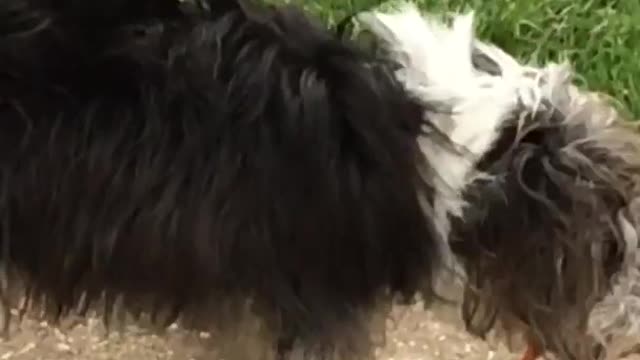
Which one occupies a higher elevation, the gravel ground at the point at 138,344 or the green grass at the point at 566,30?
the green grass at the point at 566,30

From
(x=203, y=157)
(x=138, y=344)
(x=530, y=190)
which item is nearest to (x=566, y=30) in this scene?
(x=138, y=344)

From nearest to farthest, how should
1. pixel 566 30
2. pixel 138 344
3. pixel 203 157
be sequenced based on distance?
pixel 203 157 < pixel 138 344 < pixel 566 30

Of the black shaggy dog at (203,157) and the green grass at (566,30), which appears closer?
the black shaggy dog at (203,157)

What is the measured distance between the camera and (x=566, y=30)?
4215 millimetres

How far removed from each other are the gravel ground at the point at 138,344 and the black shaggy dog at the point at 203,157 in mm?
762

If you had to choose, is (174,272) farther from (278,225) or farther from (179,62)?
(179,62)

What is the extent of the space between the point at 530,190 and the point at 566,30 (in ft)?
6.07

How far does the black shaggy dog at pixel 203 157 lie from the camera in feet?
7.92

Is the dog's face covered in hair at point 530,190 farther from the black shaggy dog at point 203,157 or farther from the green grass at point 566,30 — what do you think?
the green grass at point 566,30

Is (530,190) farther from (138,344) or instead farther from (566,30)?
(566,30)

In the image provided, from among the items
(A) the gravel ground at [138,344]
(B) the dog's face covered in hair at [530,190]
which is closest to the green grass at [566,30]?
(A) the gravel ground at [138,344]

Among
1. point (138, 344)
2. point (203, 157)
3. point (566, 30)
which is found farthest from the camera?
point (566, 30)

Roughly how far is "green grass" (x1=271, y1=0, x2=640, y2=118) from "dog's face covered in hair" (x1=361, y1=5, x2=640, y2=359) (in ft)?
4.69

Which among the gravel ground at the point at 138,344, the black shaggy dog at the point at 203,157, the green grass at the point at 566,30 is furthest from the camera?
the green grass at the point at 566,30
